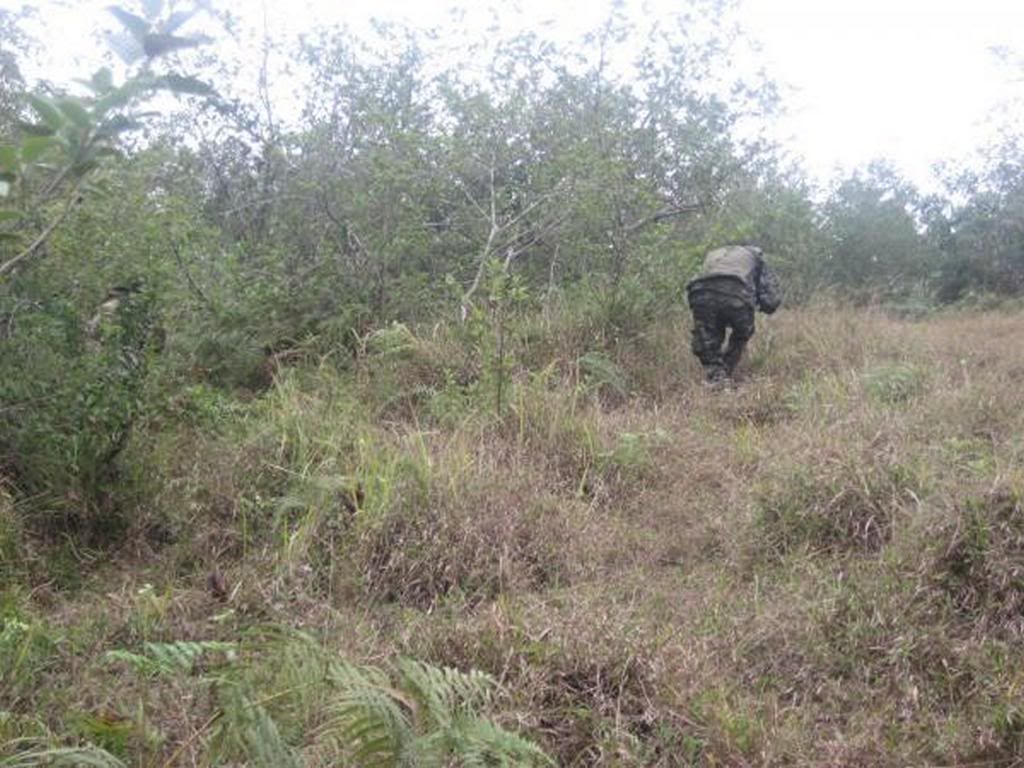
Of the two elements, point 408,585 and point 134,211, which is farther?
point 134,211

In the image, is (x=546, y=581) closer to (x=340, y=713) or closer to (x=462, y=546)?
(x=462, y=546)

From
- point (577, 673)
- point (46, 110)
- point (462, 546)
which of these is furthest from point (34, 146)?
point (462, 546)

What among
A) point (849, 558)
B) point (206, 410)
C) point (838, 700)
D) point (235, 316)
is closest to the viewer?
point (838, 700)

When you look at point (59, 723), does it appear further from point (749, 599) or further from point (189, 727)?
point (749, 599)

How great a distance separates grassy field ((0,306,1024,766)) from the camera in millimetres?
2846

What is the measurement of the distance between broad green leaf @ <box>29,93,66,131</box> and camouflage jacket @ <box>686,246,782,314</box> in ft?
22.0

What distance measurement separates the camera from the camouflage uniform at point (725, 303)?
7.58m

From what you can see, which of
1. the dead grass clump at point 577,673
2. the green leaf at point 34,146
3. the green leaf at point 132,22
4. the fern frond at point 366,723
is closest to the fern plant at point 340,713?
the fern frond at point 366,723

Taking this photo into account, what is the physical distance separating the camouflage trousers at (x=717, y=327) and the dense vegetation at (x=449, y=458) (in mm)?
342

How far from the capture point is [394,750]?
7.55 feet

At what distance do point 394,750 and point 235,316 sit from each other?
5615 millimetres

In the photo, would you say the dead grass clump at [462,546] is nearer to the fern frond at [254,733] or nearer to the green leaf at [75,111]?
the fern frond at [254,733]

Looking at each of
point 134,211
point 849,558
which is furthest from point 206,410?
point 849,558

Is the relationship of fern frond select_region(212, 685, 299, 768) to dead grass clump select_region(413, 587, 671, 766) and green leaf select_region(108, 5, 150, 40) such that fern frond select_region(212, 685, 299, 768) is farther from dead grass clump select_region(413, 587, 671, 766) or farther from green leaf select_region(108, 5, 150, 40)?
green leaf select_region(108, 5, 150, 40)
